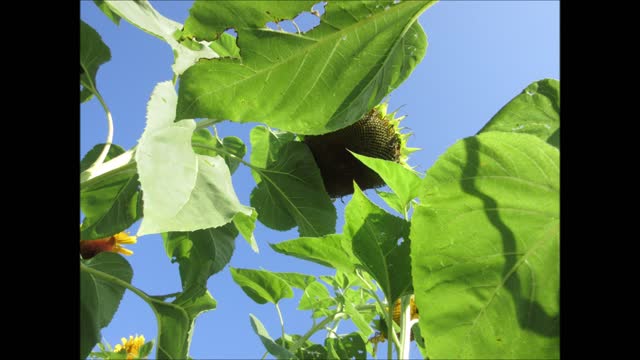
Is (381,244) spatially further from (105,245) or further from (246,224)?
(105,245)

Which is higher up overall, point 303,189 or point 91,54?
point 91,54

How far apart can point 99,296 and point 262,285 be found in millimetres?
350

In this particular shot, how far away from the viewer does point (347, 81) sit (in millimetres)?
611

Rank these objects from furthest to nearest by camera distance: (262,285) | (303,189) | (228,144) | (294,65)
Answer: (228,144) < (262,285) < (303,189) < (294,65)

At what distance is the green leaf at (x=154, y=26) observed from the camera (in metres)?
0.70

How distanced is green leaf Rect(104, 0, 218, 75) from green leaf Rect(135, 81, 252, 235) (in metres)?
0.04

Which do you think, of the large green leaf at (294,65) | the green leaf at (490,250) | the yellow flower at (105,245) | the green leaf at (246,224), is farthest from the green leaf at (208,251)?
the green leaf at (490,250)

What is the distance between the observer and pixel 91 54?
3.48 ft

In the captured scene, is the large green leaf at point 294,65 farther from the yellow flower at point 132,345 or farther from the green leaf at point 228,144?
the yellow flower at point 132,345

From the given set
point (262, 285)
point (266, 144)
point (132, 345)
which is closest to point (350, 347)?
point (262, 285)

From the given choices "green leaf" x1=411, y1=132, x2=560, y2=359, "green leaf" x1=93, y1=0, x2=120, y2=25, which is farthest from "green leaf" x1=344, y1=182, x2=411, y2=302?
"green leaf" x1=93, y1=0, x2=120, y2=25

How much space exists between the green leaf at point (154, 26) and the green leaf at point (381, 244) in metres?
0.32
